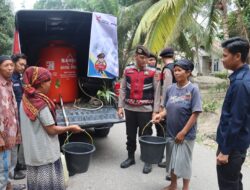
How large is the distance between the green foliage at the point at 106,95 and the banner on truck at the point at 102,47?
46 centimetres

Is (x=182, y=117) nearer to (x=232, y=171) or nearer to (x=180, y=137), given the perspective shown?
(x=180, y=137)

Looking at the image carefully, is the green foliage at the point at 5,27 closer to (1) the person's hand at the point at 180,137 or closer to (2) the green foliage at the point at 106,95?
(2) the green foliage at the point at 106,95

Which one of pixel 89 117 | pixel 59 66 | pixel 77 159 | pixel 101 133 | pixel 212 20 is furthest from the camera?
pixel 212 20

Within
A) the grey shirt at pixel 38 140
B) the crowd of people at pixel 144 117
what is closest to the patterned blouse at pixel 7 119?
the crowd of people at pixel 144 117

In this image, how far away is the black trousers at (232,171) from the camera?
2943 millimetres

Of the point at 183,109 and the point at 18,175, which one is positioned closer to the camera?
the point at 183,109

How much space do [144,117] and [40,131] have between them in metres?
2.24

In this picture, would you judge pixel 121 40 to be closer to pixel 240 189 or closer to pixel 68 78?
pixel 68 78

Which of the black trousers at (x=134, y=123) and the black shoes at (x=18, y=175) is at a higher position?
the black trousers at (x=134, y=123)

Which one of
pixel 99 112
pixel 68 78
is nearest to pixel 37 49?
pixel 68 78

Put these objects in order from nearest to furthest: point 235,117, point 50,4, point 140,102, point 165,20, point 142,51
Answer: point 235,117, point 142,51, point 140,102, point 165,20, point 50,4

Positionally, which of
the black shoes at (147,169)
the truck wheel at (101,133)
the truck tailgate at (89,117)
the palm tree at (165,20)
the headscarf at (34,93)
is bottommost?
the black shoes at (147,169)

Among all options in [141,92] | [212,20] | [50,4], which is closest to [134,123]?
[141,92]

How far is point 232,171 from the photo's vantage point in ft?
9.74
